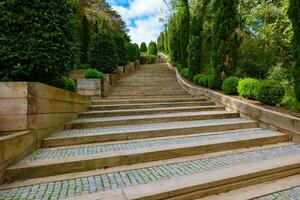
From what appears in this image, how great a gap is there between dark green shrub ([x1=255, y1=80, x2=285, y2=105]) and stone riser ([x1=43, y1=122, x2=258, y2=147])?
0.87 m

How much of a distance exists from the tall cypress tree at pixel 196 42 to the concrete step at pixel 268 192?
977 centimetres

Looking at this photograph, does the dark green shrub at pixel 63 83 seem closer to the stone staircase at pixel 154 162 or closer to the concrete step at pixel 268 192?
the stone staircase at pixel 154 162

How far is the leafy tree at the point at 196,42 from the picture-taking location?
12.4 metres

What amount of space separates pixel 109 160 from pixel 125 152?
33 cm

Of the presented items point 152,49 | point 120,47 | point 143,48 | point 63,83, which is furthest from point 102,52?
point 143,48

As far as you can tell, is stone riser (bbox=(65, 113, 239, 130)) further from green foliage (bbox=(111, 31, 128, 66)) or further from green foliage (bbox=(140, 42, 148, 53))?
green foliage (bbox=(140, 42, 148, 53))

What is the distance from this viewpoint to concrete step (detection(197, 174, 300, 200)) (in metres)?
3.00

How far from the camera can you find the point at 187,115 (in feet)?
21.7

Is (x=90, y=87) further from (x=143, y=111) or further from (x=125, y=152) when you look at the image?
(x=125, y=152)

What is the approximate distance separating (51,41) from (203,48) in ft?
32.7

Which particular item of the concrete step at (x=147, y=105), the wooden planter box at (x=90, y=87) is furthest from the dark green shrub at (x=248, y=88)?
the wooden planter box at (x=90, y=87)

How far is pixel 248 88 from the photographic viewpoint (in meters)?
7.16

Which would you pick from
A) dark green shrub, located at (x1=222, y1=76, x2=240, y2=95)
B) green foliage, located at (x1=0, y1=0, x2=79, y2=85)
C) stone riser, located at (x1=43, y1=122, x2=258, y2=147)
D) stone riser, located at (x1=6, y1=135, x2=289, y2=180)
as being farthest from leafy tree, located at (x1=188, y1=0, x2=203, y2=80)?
green foliage, located at (x1=0, y1=0, x2=79, y2=85)

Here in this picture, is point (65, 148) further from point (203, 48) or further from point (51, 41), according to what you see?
point (203, 48)
